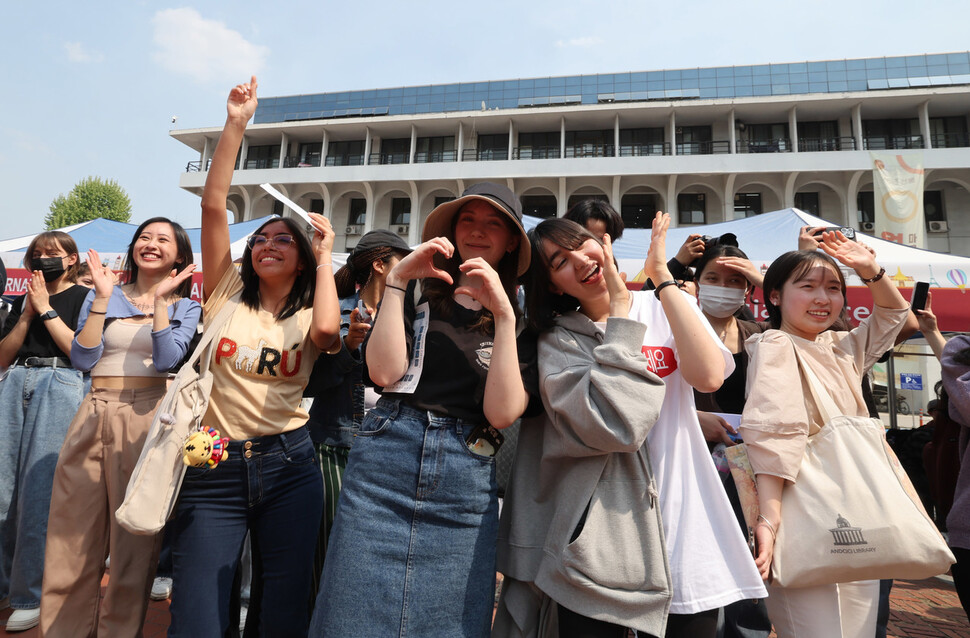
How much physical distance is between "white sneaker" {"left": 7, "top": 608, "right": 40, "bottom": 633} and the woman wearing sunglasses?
196cm

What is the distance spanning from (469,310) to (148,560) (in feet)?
6.49

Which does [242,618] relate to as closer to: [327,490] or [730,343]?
[327,490]

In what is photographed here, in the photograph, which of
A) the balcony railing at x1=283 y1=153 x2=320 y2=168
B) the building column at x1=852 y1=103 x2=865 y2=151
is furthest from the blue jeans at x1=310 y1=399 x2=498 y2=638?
the balcony railing at x1=283 y1=153 x2=320 y2=168

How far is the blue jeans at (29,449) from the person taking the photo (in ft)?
9.82

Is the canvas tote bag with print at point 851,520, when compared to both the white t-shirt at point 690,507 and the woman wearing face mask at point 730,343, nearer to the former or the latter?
the white t-shirt at point 690,507

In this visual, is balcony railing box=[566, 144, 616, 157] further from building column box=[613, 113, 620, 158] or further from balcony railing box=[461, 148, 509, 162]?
balcony railing box=[461, 148, 509, 162]

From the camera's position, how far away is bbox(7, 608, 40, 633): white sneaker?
2.90 m

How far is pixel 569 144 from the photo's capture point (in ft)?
79.4

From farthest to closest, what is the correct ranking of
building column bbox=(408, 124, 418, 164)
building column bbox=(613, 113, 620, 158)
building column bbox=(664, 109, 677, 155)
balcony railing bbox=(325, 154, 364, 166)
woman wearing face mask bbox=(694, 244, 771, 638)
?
balcony railing bbox=(325, 154, 364, 166) < building column bbox=(408, 124, 418, 164) < building column bbox=(613, 113, 620, 158) < building column bbox=(664, 109, 677, 155) < woman wearing face mask bbox=(694, 244, 771, 638)

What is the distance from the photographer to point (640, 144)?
2341 cm

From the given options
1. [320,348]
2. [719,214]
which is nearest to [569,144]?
[719,214]

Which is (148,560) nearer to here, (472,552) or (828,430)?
(472,552)

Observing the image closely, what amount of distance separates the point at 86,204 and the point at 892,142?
48123 millimetres

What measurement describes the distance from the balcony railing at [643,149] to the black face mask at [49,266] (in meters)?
A: 22.8
